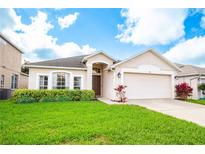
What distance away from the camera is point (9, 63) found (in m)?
16.2

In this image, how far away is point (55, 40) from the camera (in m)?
18.7

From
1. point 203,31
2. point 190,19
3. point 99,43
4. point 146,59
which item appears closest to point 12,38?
point 99,43

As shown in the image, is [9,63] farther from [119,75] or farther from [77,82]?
[119,75]

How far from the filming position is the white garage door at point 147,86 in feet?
47.7

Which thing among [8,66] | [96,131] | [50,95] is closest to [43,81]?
[50,95]

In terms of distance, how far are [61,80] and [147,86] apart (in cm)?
721

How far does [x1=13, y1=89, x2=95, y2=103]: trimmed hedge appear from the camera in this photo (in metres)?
12.4

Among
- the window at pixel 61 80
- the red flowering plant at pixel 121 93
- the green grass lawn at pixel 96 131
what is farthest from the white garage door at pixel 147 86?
the green grass lawn at pixel 96 131

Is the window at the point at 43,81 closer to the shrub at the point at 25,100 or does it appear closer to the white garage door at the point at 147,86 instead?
the shrub at the point at 25,100

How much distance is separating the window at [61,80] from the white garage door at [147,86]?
191 inches

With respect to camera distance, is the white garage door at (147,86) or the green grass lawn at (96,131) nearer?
the green grass lawn at (96,131)

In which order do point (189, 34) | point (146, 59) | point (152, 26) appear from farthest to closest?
point (146, 59) < point (189, 34) < point (152, 26)
